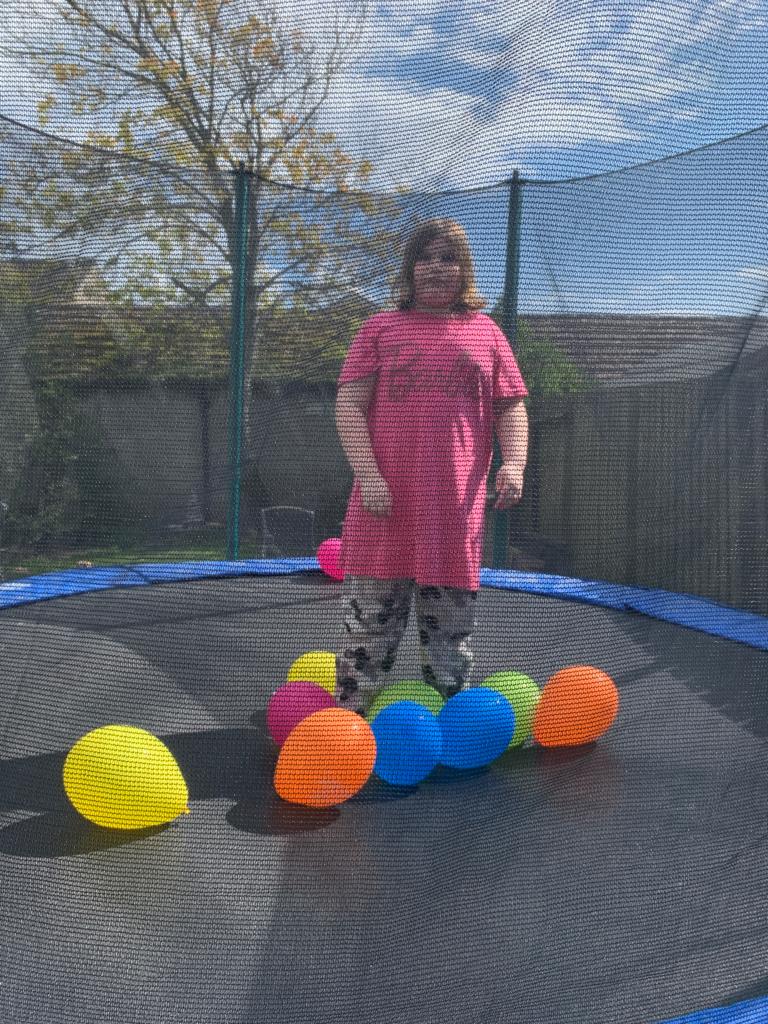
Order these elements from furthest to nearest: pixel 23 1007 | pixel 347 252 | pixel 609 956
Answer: pixel 347 252 < pixel 609 956 < pixel 23 1007

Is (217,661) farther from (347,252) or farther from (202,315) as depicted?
(347,252)

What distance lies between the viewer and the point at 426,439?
1.43m

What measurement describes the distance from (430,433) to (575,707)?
68 cm

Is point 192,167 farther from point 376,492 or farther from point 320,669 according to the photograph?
point 320,669

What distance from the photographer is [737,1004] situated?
3.13 feet

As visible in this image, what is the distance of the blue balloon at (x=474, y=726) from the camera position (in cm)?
159

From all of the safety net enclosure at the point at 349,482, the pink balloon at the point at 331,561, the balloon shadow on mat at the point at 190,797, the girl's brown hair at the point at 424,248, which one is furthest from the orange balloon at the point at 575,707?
the pink balloon at the point at 331,561

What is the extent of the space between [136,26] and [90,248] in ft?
1.10

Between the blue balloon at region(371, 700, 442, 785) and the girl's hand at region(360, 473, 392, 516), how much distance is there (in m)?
0.39

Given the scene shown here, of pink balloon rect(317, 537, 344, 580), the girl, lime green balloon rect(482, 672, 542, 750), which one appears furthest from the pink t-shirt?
pink balloon rect(317, 537, 344, 580)

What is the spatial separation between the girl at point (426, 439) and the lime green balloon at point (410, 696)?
Result: 121 mm

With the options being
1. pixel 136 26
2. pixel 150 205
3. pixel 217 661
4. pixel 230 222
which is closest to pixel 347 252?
pixel 230 222

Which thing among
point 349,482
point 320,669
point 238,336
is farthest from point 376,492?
point 320,669

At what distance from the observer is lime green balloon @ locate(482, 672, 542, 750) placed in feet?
5.51
